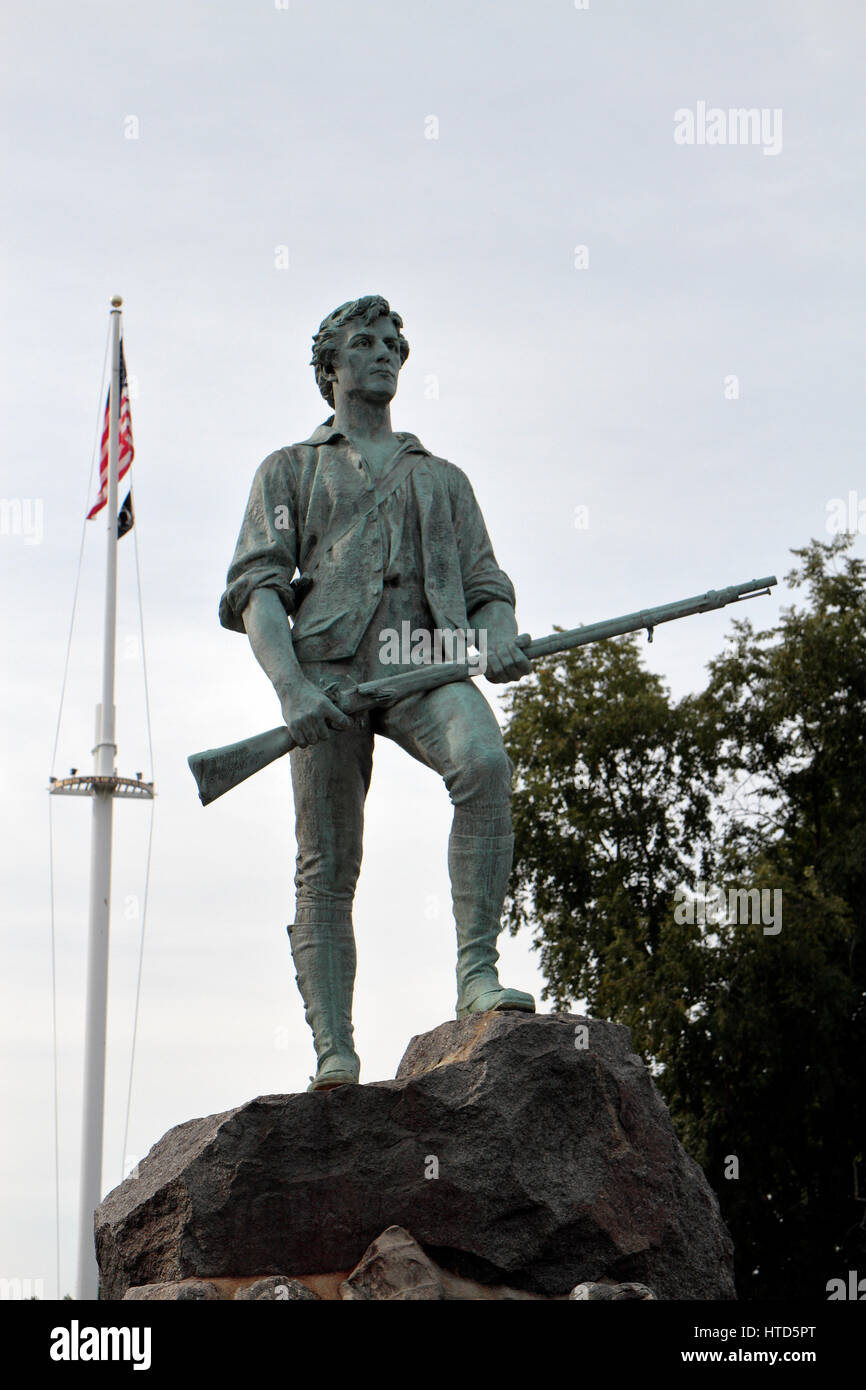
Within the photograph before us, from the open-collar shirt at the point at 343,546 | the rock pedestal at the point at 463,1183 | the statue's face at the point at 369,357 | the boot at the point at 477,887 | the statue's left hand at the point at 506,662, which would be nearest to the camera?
the rock pedestal at the point at 463,1183

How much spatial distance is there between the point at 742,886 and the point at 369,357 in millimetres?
16309

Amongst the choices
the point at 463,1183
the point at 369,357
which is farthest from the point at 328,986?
the point at 369,357

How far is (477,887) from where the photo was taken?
23.7ft

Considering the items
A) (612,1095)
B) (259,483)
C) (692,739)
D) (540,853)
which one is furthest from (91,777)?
(612,1095)

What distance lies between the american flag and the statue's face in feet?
45.8

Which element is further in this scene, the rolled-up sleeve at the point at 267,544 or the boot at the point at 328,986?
the rolled-up sleeve at the point at 267,544

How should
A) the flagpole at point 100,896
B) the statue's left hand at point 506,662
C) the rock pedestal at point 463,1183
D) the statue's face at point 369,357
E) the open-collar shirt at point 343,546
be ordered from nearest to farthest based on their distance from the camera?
the rock pedestal at point 463,1183, the statue's left hand at point 506,662, the open-collar shirt at point 343,546, the statue's face at point 369,357, the flagpole at point 100,896

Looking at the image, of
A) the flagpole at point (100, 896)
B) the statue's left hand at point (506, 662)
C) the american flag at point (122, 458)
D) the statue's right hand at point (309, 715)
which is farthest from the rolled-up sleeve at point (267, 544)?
the american flag at point (122, 458)

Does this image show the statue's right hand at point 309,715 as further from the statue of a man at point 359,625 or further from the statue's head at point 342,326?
the statue's head at point 342,326

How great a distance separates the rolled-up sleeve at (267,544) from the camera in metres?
7.69

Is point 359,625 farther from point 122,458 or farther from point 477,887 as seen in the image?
point 122,458

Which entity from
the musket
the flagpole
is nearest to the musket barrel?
the musket

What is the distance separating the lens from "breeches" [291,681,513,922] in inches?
285
